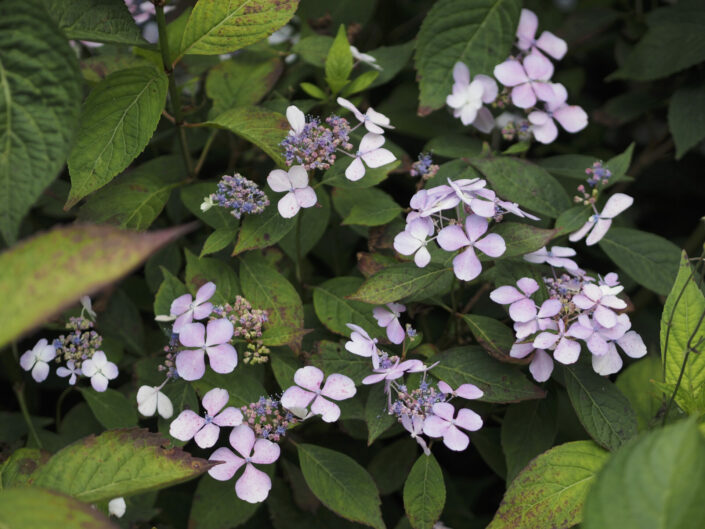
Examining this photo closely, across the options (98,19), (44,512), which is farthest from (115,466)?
(98,19)

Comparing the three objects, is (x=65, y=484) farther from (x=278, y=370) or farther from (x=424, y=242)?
(x=424, y=242)

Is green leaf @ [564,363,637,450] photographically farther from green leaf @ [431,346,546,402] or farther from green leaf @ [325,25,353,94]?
green leaf @ [325,25,353,94]

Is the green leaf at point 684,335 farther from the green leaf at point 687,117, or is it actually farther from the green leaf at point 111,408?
the green leaf at point 111,408

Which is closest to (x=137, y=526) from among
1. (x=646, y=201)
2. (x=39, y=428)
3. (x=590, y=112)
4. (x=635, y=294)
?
(x=39, y=428)

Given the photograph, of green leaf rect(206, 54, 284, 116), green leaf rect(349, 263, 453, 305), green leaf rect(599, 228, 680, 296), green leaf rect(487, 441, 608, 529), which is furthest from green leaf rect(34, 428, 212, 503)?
green leaf rect(599, 228, 680, 296)

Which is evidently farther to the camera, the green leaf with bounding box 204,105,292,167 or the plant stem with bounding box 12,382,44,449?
the plant stem with bounding box 12,382,44,449
